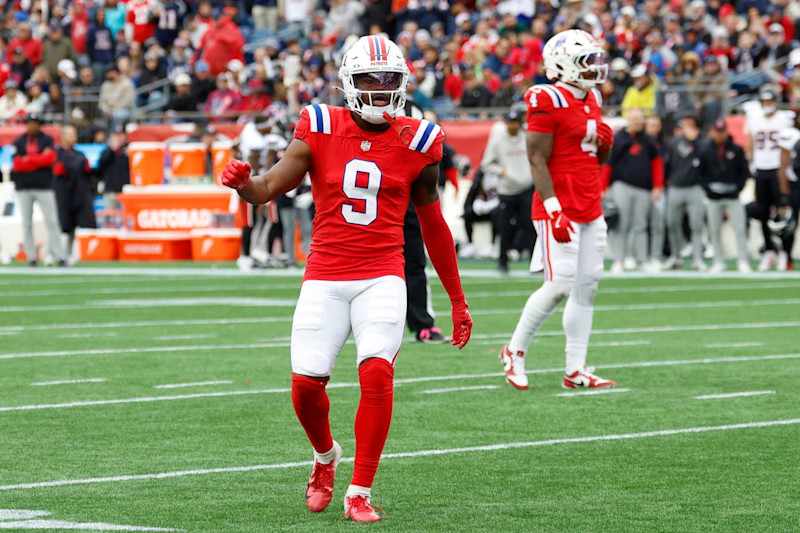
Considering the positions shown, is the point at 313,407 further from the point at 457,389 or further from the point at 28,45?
the point at 28,45

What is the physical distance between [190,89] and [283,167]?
2122 centimetres

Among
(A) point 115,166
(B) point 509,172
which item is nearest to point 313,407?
(B) point 509,172

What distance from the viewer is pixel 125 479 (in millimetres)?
5793

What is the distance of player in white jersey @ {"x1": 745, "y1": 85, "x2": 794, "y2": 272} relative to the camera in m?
18.7

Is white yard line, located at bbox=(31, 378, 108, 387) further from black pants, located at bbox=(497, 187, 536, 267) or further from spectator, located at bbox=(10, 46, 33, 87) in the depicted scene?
spectator, located at bbox=(10, 46, 33, 87)

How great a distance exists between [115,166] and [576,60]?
653 inches

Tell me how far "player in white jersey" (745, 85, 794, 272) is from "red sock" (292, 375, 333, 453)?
1411 cm

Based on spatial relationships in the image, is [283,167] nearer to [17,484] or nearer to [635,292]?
[17,484]

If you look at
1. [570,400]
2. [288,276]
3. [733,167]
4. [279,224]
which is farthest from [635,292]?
[570,400]

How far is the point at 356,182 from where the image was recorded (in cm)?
539

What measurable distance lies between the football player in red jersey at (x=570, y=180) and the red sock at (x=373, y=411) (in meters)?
3.22

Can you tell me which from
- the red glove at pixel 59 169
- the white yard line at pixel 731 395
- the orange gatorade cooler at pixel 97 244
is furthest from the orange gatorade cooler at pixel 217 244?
the white yard line at pixel 731 395

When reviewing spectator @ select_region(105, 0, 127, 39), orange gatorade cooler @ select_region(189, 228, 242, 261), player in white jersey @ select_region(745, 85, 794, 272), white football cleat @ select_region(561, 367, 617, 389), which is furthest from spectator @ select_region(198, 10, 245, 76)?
white football cleat @ select_region(561, 367, 617, 389)

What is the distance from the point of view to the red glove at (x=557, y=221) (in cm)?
806
